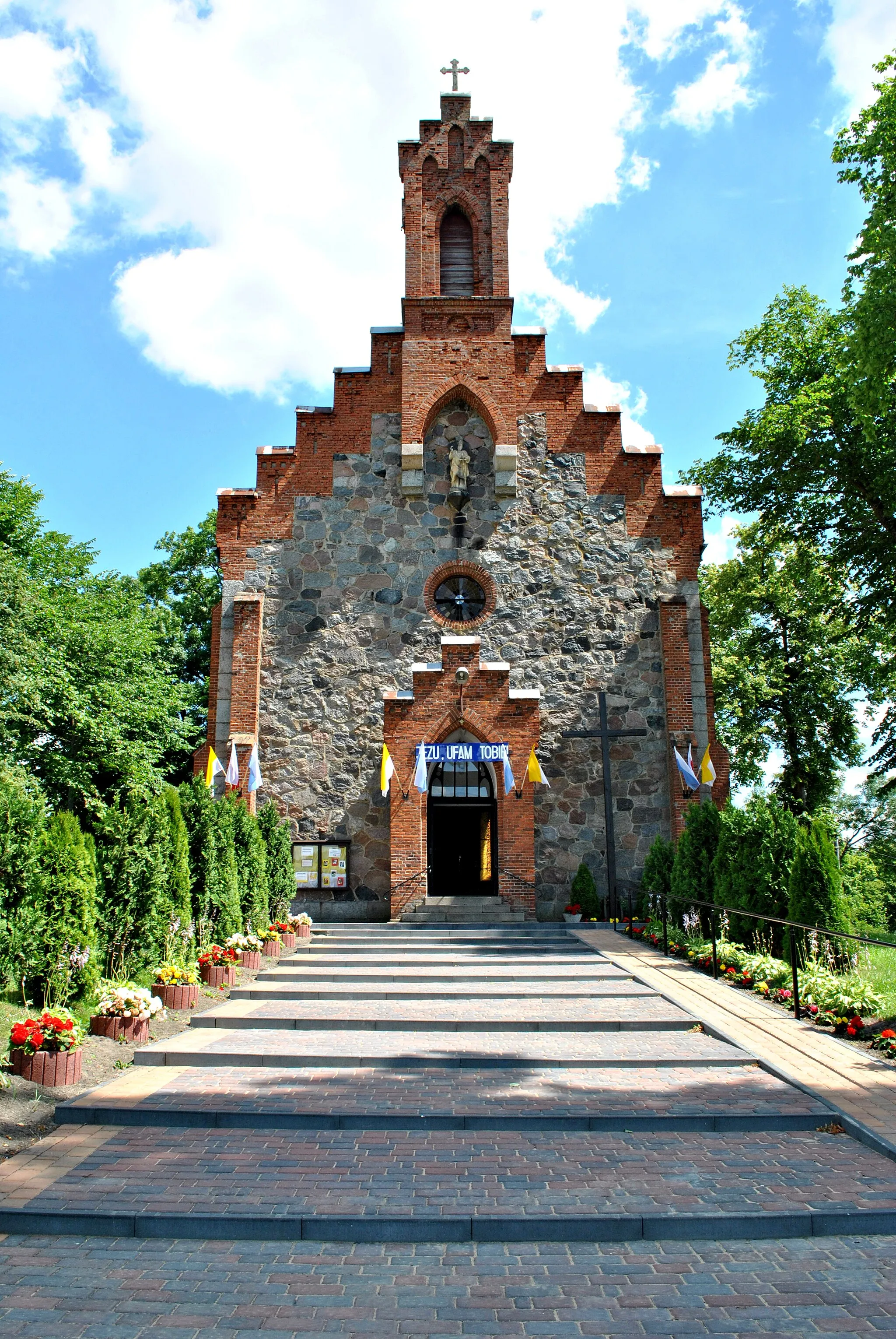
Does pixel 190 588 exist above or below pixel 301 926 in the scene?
above

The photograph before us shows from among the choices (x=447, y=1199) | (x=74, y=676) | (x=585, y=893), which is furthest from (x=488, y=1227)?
(x=74, y=676)

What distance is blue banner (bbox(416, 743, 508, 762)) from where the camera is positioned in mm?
17672

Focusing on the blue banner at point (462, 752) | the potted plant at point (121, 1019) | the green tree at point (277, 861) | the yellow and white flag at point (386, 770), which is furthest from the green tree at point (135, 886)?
the blue banner at point (462, 752)

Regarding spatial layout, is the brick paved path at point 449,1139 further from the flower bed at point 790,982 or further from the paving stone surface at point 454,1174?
the flower bed at point 790,982

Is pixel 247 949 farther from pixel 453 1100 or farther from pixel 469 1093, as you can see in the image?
Answer: pixel 453 1100

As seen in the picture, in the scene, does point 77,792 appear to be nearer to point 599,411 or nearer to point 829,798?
point 599,411

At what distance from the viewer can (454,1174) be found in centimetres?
533

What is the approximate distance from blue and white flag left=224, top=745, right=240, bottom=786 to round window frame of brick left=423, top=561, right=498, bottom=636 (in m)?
4.93

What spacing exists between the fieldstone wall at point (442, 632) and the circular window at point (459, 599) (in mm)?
400

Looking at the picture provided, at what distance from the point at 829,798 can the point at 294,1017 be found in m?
28.8

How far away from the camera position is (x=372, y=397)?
20.1 metres

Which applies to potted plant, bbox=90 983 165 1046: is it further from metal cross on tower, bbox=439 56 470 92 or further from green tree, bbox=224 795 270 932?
metal cross on tower, bbox=439 56 470 92

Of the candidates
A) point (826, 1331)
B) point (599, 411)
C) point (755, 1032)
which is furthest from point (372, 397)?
point (826, 1331)

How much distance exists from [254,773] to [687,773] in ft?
28.2
